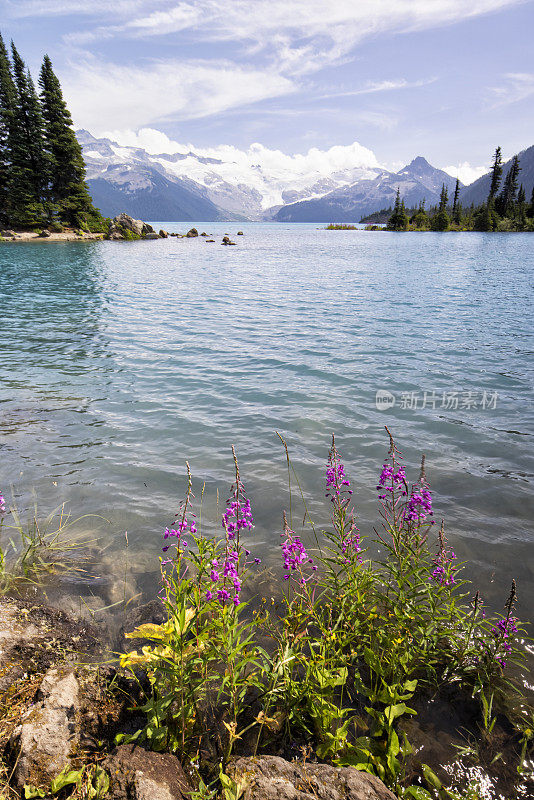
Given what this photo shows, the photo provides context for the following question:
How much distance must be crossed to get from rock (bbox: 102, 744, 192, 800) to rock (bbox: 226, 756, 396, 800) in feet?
1.24

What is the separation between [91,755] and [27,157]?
105 metres

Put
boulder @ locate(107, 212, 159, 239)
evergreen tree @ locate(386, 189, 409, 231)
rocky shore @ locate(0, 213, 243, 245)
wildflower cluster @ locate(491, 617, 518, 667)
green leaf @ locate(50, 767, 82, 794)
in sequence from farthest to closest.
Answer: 1. evergreen tree @ locate(386, 189, 409, 231)
2. boulder @ locate(107, 212, 159, 239)
3. rocky shore @ locate(0, 213, 243, 245)
4. wildflower cluster @ locate(491, 617, 518, 667)
5. green leaf @ locate(50, 767, 82, 794)

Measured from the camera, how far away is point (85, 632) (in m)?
4.57

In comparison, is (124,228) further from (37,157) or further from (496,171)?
(496,171)

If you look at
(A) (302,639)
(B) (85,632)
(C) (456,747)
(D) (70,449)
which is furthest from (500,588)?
(D) (70,449)

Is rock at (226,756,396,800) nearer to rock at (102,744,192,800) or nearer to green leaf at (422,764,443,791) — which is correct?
rock at (102,744,192,800)

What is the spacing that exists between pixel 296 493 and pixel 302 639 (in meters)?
3.68

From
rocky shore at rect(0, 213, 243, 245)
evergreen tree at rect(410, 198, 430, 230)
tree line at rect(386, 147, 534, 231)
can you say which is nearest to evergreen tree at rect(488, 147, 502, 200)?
tree line at rect(386, 147, 534, 231)

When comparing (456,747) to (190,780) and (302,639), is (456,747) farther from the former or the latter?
(190,780)

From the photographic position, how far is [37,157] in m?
82.4

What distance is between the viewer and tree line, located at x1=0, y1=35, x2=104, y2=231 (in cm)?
7750

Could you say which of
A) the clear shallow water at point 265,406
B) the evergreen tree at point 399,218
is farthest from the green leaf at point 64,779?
the evergreen tree at point 399,218

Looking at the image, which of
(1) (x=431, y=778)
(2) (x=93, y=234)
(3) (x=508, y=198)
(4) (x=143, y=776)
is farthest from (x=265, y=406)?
(3) (x=508, y=198)

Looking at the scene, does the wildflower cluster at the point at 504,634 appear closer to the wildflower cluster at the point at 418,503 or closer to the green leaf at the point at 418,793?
the wildflower cluster at the point at 418,503
